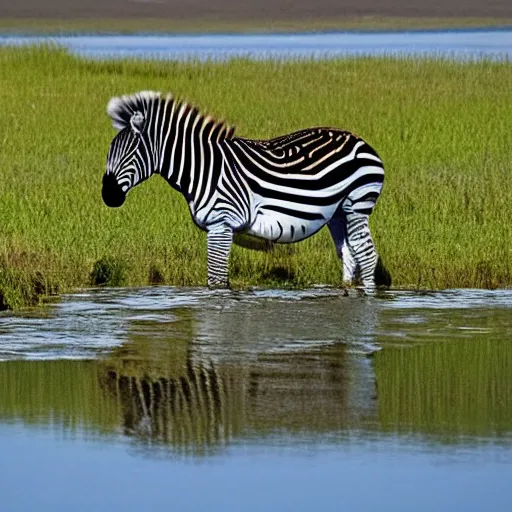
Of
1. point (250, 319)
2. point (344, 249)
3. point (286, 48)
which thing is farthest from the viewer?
point (286, 48)

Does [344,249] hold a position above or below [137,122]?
below

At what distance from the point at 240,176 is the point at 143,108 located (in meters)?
0.82

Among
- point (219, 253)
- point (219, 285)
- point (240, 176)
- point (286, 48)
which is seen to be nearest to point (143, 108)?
point (240, 176)

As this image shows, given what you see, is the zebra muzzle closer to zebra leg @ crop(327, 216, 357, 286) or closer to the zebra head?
the zebra head

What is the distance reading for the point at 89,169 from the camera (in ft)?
56.6

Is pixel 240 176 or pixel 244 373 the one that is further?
pixel 240 176

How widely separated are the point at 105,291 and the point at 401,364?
3.02 m

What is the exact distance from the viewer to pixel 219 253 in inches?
441

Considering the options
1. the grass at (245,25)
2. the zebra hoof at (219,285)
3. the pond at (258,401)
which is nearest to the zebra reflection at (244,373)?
the pond at (258,401)

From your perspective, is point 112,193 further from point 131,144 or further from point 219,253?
point 219,253

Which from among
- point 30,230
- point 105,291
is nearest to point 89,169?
point 30,230

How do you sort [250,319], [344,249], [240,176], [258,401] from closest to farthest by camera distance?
[258,401], [250,319], [240,176], [344,249]

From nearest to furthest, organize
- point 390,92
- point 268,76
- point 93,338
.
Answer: point 93,338
point 390,92
point 268,76

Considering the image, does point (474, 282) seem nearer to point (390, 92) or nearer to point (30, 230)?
point (30, 230)
